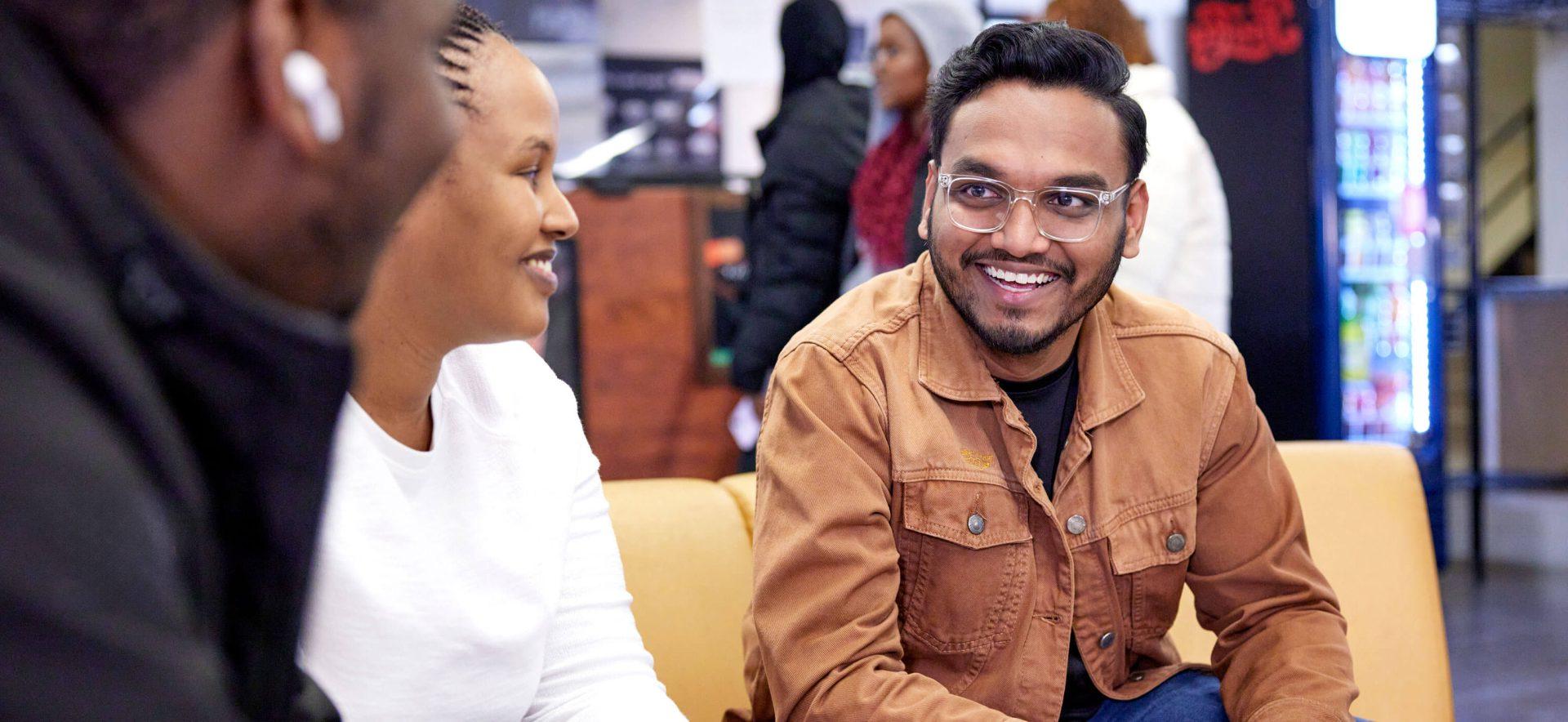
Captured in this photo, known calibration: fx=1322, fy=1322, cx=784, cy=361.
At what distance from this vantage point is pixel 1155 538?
158 centimetres

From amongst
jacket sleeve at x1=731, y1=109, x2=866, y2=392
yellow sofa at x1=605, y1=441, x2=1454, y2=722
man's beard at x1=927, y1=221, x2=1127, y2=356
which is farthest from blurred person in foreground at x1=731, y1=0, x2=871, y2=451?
man's beard at x1=927, y1=221, x2=1127, y2=356

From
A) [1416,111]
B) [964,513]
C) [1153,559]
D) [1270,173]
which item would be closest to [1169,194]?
[1153,559]

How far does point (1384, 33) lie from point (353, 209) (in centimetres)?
559

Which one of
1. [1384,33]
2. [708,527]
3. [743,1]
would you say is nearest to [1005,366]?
[708,527]

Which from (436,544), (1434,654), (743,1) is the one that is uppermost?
(743,1)

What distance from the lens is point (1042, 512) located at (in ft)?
5.06

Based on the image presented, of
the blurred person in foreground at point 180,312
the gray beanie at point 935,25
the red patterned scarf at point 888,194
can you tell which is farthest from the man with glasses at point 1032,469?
the gray beanie at point 935,25

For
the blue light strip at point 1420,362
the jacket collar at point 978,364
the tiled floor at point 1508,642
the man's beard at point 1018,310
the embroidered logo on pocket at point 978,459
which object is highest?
the man's beard at point 1018,310

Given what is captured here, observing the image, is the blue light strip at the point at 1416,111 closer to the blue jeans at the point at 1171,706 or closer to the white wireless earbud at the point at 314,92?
the blue jeans at the point at 1171,706

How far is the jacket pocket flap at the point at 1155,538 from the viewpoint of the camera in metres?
1.55

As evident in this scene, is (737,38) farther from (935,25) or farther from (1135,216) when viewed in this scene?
(1135,216)

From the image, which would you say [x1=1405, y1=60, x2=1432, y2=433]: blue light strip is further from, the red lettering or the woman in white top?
the woman in white top

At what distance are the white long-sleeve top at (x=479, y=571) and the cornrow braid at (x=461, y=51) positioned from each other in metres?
0.28

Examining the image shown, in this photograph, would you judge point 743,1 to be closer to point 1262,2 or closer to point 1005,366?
point 1262,2
